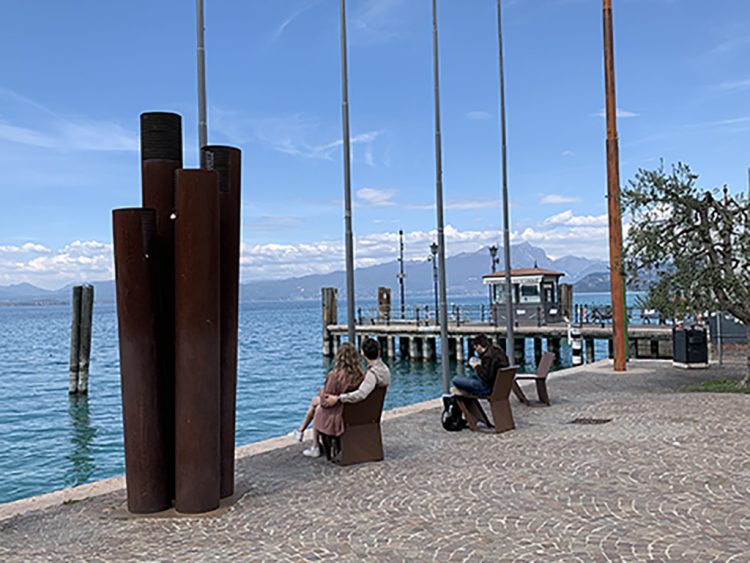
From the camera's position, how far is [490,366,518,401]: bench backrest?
952 centimetres

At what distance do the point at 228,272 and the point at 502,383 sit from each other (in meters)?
4.23

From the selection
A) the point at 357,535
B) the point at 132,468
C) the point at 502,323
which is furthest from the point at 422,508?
the point at 502,323

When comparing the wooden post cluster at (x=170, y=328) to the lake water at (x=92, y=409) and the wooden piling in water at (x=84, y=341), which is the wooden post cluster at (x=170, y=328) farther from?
the wooden piling in water at (x=84, y=341)

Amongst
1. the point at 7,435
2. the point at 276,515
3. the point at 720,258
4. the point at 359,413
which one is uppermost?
the point at 720,258

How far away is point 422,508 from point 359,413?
6.69 ft

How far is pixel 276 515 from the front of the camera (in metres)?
6.19

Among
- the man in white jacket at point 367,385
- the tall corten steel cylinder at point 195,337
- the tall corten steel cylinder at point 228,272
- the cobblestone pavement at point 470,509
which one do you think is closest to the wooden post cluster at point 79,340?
the cobblestone pavement at point 470,509

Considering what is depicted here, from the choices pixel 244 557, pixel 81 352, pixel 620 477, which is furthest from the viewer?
pixel 81 352

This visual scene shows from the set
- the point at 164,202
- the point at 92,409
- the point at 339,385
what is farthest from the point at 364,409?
the point at 92,409

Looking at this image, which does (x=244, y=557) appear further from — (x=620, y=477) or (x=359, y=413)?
(x=620, y=477)

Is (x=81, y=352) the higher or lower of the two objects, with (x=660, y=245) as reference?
lower

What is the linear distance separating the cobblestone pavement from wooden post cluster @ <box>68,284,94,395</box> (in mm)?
20352

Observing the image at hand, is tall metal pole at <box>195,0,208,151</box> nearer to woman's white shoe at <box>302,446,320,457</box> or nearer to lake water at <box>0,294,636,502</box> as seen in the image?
woman's white shoe at <box>302,446,320,457</box>

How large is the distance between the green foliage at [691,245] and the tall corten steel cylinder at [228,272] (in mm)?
9077
